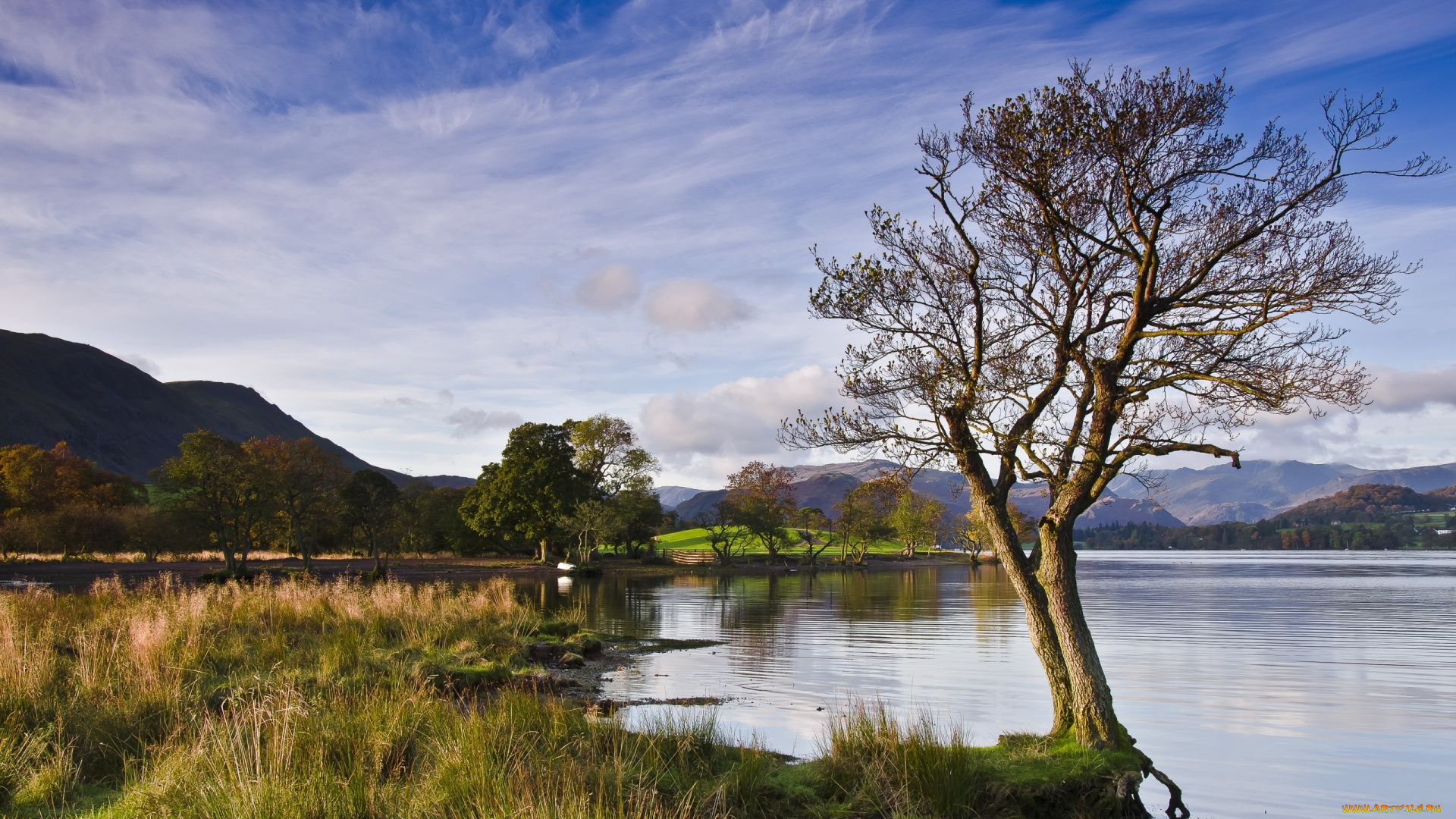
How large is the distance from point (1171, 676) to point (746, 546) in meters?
73.0

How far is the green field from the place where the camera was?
310 feet

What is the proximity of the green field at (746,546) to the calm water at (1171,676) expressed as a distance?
160 feet

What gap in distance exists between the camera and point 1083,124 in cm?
1022

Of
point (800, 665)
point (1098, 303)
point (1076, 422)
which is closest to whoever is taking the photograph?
point (1076, 422)

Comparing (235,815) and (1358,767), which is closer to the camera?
(235,815)

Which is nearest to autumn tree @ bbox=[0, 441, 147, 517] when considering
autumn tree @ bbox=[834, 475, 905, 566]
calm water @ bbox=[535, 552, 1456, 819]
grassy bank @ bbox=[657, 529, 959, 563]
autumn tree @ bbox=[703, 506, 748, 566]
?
autumn tree @ bbox=[703, 506, 748, 566]

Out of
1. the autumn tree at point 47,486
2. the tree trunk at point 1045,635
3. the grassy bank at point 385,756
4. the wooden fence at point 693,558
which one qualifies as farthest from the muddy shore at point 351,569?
the tree trunk at point 1045,635

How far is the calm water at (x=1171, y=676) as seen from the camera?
41.2ft

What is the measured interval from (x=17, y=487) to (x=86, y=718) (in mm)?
77850

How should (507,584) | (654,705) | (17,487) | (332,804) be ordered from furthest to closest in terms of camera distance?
(17,487) < (507,584) < (654,705) < (332,804)

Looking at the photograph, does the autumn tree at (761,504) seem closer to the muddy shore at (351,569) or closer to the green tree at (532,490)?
the muddy shore at (351,569)

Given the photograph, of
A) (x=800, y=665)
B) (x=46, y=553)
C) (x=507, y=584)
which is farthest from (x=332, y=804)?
(x=46, y=553)

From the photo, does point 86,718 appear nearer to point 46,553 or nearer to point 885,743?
point 885,743

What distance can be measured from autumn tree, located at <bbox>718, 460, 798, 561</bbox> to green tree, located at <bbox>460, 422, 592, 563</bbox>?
57.4 ft
